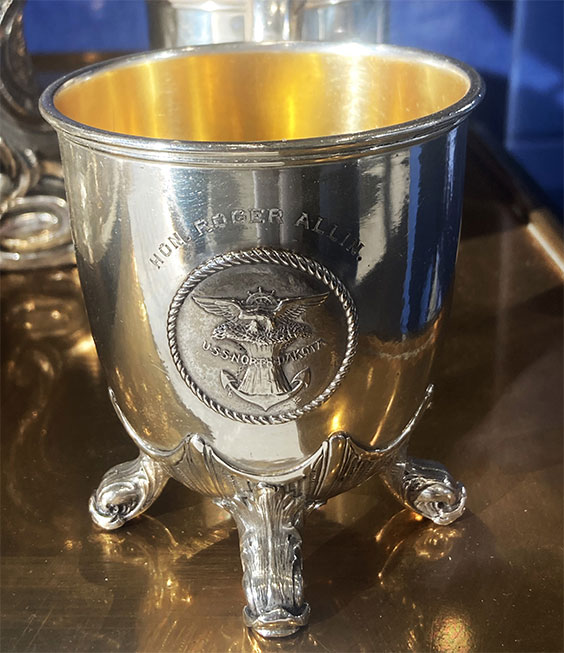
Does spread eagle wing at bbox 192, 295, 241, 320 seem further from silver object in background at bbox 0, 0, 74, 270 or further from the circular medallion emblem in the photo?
silver object in background at bbox 0, 0, 74, 270

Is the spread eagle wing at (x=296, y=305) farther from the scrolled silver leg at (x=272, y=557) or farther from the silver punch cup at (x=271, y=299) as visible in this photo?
the scrolled silver leg at (x=272, y=557)

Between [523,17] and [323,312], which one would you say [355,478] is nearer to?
[323,312]

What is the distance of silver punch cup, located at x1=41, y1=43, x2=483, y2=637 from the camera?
377 mm

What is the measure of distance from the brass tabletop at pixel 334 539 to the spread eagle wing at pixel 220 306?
0.19 meters

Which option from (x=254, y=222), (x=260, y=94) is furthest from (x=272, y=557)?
(x=260, y=94)

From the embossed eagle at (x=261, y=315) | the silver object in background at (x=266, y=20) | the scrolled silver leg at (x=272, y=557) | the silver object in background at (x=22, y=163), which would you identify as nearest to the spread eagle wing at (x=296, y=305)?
the embossed eagle at (x=261, y=315)

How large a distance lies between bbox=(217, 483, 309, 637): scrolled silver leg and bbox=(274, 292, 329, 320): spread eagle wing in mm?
113

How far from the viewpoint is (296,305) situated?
0.39 metres

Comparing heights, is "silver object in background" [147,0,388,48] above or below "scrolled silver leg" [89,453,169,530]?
above

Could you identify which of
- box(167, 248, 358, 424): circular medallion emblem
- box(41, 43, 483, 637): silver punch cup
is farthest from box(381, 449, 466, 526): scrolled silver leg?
box(167, 248, 358, 424): circular medallion emblem

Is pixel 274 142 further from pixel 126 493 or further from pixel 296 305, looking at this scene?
pixel 126 493

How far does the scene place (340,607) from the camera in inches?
18.6

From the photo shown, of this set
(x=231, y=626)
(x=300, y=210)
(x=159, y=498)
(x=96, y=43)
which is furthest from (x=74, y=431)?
(x=96, y=43)

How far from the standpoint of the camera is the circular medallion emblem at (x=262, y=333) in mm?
385
